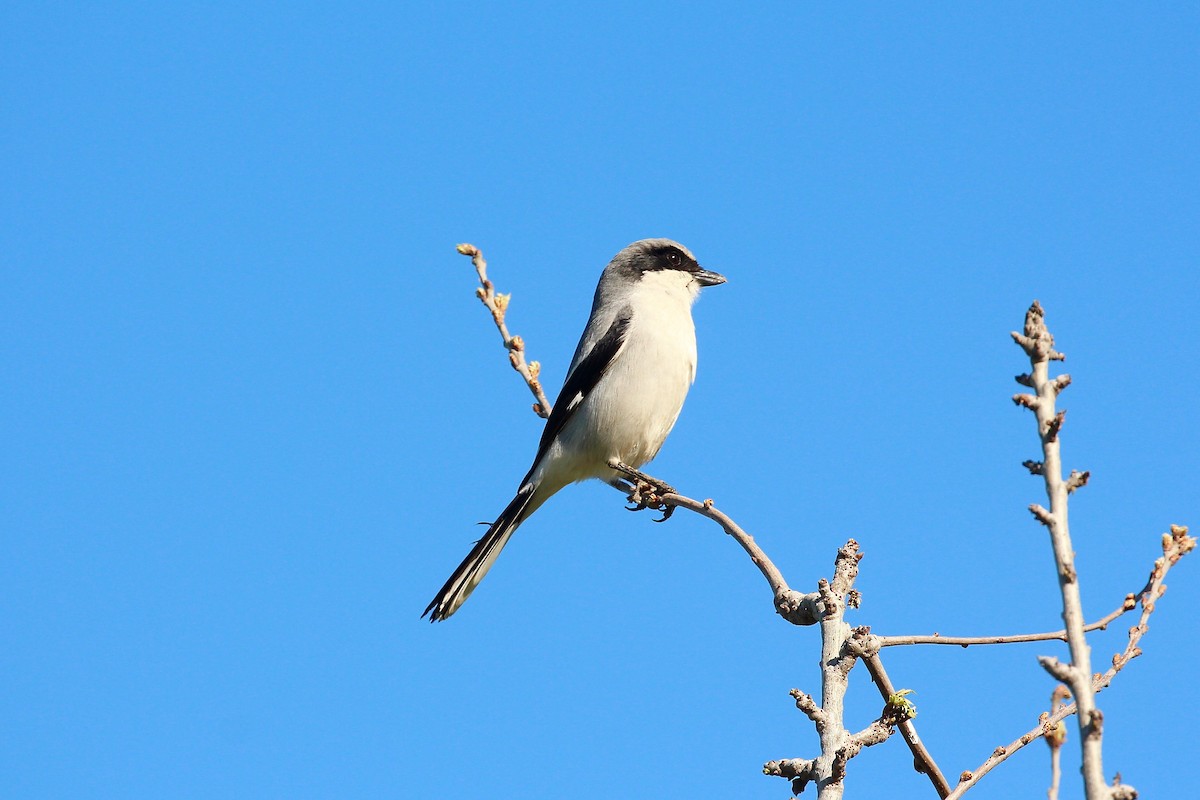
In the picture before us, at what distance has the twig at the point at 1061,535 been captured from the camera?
5.26ft

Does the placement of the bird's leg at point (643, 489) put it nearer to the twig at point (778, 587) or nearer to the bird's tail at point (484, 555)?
the bird's tail at point (484, 555)

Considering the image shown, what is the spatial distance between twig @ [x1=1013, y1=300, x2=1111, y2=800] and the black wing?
4607 mm

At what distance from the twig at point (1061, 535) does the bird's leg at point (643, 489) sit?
365 cm

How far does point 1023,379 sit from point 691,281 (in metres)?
5.20

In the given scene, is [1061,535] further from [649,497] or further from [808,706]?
[649,497]

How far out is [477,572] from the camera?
5723 millimetres

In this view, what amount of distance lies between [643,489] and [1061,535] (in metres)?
4.09

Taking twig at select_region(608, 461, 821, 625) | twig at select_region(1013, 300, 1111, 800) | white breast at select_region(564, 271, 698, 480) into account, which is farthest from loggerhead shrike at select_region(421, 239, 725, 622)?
twig at select_region(1013, 300, 1111, 800)

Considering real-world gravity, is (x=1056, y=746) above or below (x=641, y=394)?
below

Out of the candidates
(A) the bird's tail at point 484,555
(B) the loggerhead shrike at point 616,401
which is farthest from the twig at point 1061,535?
(B) the loggerhead shrike at point 616,401

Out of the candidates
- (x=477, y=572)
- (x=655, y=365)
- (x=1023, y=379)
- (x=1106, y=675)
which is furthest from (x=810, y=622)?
(x=655, y=365)

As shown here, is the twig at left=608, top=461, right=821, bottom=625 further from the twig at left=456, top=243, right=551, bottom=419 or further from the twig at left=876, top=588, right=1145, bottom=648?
the twig at left=456, top=243, right=551, bottom=419

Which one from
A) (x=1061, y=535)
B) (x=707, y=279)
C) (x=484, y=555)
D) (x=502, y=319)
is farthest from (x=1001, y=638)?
(x=707, y=279)

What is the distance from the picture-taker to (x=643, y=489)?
578 cm
